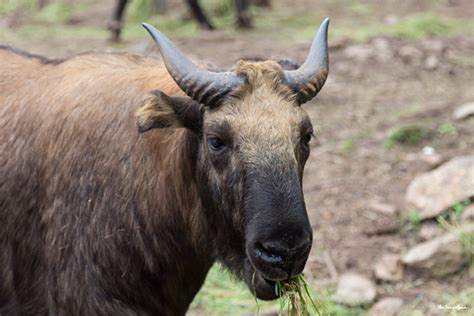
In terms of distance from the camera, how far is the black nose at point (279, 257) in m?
3.38

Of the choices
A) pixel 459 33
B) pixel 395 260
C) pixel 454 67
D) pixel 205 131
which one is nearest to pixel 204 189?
pixel 205 131

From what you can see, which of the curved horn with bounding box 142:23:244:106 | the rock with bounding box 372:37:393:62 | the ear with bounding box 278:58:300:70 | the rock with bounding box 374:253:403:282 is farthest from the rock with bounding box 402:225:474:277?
the rock with bounding box 372:37:393:62

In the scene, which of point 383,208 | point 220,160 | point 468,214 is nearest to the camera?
point 220,160

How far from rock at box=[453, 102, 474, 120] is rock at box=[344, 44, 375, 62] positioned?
2.31 meters

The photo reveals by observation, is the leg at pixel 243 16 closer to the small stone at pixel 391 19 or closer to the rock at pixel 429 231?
the small stone at pixel 391 19

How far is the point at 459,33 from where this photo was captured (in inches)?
448

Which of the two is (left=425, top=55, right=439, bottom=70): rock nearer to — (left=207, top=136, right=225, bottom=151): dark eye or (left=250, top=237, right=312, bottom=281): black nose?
(left=207, top=136, right=225, bottom=151): dark eye

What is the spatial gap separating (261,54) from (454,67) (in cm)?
217

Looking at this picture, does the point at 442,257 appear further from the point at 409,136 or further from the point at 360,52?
the point at 360,52

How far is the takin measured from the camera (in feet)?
11.8

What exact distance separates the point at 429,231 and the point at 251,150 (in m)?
2.90

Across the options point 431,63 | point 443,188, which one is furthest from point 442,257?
point 431,63

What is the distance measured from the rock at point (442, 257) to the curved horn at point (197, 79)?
8.22ft

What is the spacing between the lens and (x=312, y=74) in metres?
3.91
